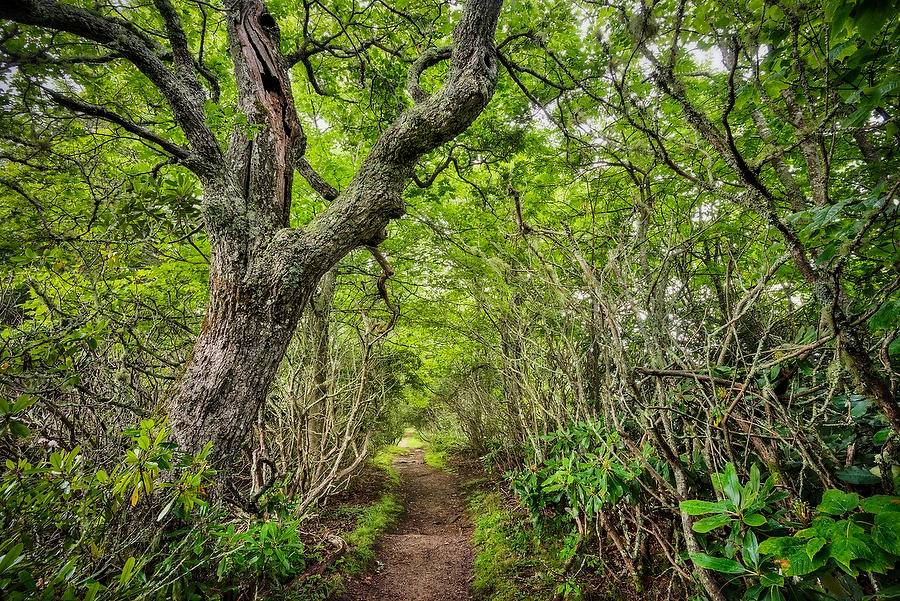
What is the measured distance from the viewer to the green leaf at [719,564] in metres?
1.29

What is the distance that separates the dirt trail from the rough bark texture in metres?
2.83

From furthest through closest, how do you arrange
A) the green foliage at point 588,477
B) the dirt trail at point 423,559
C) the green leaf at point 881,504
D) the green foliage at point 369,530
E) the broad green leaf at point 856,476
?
the green foliage at point 369,530 → the dirt trail at point 423,559 → the green foliage at point 588,477 → the broad green leaf at point 856,476 → the green leaf at point 881,504

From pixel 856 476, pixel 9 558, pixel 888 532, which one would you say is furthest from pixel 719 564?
pixel 9 558

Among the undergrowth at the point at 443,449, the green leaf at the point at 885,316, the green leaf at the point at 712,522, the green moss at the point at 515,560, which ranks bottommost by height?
the undergrowth at the point at 443,449

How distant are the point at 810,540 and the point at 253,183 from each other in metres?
3.38

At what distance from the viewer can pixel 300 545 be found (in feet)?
7.59

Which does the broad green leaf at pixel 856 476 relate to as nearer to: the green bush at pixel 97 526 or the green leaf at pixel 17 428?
the green bush at pixel 97 526

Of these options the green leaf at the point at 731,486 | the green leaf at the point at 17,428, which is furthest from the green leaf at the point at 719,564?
the green leaf at the point at 17,428

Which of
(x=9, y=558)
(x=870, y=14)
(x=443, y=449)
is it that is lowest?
(x=443, y=449)

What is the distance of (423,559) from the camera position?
445cm

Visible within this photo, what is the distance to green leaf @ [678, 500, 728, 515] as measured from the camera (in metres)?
1.38

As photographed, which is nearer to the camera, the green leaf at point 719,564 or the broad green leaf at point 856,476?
the green leaf at point 719,564

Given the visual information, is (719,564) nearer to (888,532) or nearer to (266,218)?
(888,532)

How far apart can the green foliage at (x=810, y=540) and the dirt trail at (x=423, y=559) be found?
3.15 m
